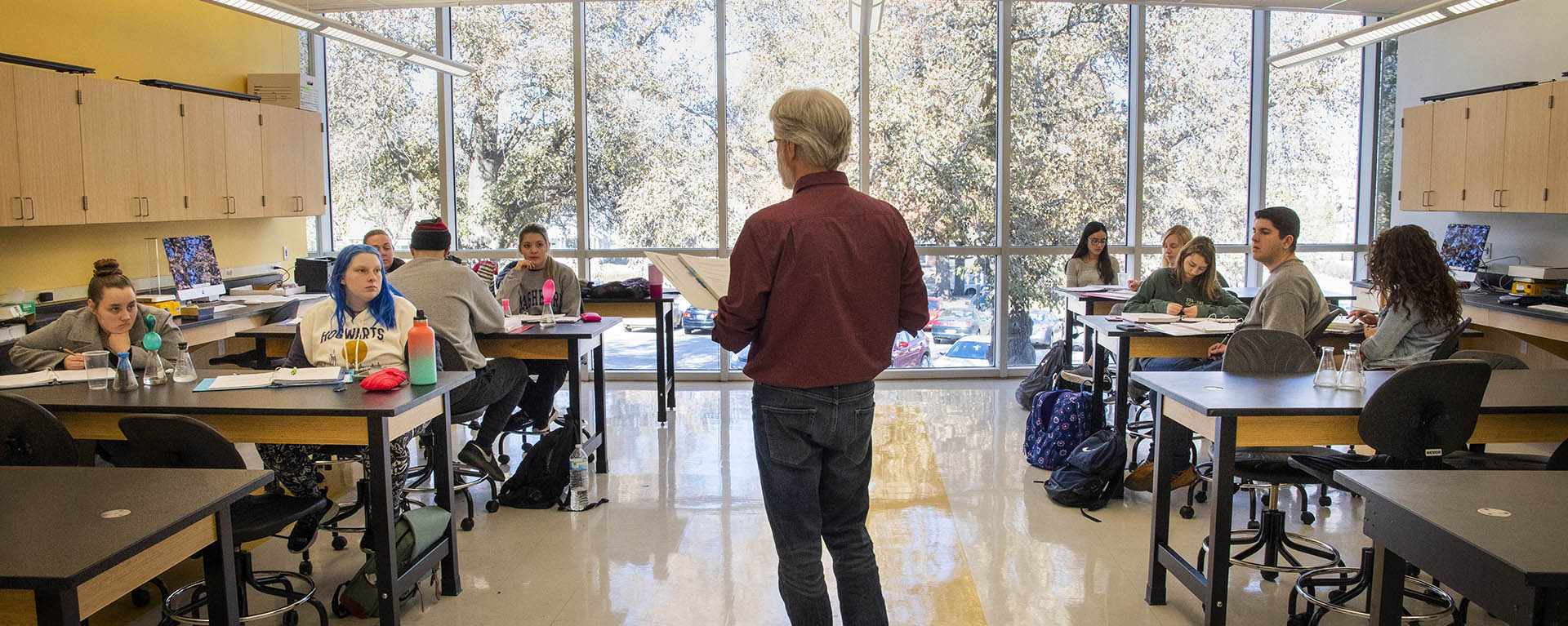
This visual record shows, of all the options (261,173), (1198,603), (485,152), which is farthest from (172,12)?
(1198,603)

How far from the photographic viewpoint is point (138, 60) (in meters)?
6.04

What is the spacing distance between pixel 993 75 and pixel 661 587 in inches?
210

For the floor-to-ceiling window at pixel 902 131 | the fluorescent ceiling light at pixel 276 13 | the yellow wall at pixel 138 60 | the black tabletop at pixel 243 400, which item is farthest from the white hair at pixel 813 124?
the floor-to-ceiling window at pixel 902 131

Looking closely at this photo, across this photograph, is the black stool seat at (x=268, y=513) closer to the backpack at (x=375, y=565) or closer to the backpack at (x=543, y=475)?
the backpack at (x=375, y=565)

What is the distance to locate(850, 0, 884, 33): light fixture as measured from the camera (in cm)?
597

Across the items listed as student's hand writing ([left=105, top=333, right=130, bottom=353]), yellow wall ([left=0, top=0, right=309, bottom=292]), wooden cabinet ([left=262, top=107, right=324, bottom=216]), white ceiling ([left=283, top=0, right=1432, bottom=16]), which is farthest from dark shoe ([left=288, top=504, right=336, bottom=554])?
white ceiling ([left=283, top=0, right=1432, bottom=16])

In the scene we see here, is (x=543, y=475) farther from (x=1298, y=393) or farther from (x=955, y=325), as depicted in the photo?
(x=955, y=325)

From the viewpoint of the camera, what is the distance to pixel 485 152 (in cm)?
772

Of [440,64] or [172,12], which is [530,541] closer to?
[440,64]

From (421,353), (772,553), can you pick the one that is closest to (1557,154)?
(772,553)

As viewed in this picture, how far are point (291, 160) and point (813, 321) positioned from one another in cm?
606

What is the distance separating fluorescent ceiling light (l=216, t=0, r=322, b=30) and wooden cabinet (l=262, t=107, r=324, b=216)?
1.70 metres

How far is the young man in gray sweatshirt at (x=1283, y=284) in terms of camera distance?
13.6ft

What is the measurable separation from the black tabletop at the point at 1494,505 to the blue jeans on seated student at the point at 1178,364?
2622mm
